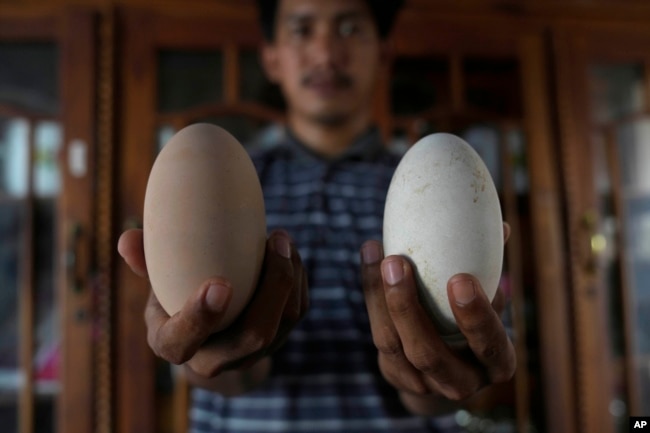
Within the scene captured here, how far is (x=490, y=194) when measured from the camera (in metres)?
0.41

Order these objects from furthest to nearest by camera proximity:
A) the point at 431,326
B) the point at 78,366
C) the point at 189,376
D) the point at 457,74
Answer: the point at 457,74, the point at 78,366, the point at 189,376, the point at 431,326

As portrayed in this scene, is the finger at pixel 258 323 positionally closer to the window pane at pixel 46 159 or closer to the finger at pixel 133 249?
the finger at pixel 133 249

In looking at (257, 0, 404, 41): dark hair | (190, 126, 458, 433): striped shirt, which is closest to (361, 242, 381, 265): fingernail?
(190, 126, 458, 433): striped shirt

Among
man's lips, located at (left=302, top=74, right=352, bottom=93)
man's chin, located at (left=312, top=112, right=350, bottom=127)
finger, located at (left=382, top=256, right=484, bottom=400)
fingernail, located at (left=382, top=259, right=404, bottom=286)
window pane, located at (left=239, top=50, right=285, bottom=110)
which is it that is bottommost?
finger, located at (left=382, top=256, right=484, bottom=400)

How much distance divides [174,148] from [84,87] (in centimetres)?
80

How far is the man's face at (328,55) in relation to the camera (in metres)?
0.66

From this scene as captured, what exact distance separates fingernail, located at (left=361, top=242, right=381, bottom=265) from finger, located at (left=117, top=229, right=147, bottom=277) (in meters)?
0.17

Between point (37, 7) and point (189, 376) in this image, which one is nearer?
point (189, 376)

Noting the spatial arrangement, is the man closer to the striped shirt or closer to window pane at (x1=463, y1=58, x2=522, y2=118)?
the striped shirt

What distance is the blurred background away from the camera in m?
1.06

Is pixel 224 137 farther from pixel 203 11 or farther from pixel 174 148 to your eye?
pixel 203 11

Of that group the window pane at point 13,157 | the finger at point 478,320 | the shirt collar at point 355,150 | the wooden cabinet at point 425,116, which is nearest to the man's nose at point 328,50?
the shirt collar at point 355,150

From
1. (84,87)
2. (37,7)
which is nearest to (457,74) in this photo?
(84,87)

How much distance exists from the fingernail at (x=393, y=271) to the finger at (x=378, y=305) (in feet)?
0.08
